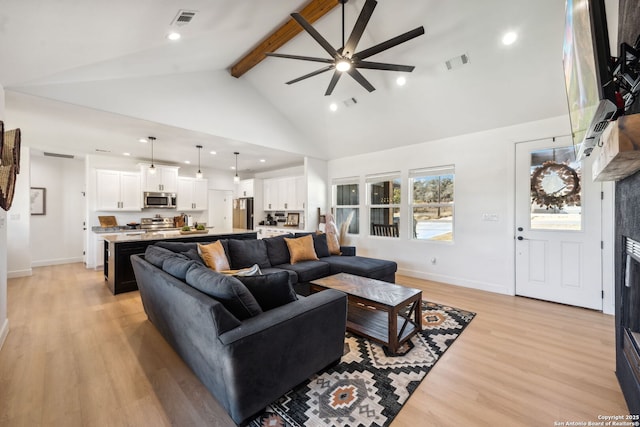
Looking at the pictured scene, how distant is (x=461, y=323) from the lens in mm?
2895

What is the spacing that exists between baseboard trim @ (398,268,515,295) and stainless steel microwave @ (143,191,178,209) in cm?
583

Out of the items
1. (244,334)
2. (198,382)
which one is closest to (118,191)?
(198,382)

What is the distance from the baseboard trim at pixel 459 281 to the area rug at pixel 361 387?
189 centimetres

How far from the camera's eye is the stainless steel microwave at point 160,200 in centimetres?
625

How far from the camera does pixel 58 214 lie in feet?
19.9

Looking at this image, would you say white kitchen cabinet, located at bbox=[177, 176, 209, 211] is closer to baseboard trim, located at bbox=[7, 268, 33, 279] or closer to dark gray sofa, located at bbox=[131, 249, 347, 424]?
baseboard trim, located at bbox=[7, 268, 33, 279]

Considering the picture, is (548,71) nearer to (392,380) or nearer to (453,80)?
(453,80)

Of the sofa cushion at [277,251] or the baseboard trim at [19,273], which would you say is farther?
the baseboard trim at [19,273]

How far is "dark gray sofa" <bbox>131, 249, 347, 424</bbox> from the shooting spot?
1.43 m

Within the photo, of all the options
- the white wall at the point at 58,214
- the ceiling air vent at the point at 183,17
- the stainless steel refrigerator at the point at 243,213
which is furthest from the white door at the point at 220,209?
the ceiling air vent at the point at 183,17

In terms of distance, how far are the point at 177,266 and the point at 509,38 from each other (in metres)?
4.20

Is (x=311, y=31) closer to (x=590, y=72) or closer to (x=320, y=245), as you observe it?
(x=590, y=72)

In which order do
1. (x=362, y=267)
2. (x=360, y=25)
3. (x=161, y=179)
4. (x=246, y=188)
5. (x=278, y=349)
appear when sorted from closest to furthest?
Result: 1. (x=278, y=349)
2. (x=360, y=25)
3. (x=362, y=267)
4. (x=161, y=179)
5. (x=246, y=188)

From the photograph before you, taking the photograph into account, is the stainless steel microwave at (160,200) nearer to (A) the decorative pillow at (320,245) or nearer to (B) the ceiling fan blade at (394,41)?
(A) the decorative pillow at (320,245)
